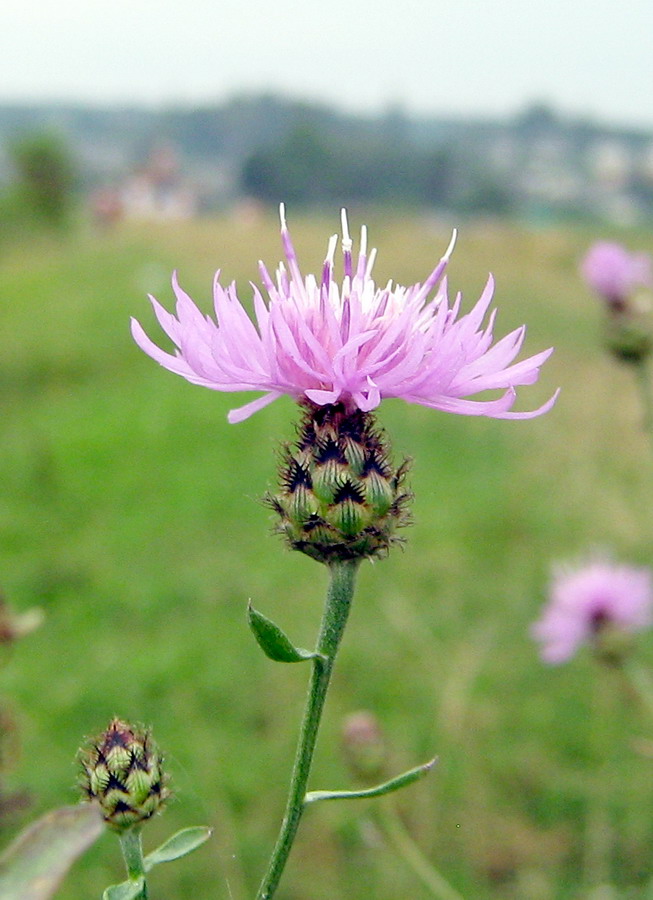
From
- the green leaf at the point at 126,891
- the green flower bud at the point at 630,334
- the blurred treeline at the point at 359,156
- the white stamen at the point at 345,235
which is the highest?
the blurred treeline at the point at 359,156

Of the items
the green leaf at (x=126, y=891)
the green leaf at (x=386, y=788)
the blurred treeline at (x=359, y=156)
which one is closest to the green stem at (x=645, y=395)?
the green leaf at (x=386, y=788)

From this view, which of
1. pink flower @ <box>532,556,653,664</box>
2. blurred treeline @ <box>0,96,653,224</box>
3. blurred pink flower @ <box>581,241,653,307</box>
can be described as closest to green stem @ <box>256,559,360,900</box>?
pink flower @ <box>532,556,653,664</box>

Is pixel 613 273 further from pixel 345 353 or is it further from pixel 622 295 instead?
pixel 345 353

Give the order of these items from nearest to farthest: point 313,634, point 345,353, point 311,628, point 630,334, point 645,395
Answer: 1. point 345,353
2. point 645,395
3. point 630,334
4. point 313,634
5. point 311,628

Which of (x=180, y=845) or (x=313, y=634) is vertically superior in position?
(x=180, y=845)

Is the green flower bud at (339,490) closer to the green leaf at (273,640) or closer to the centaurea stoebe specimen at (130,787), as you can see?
the green leaf at (273,640)

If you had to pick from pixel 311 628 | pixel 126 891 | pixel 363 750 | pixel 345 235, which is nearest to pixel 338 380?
pixel 345 235
